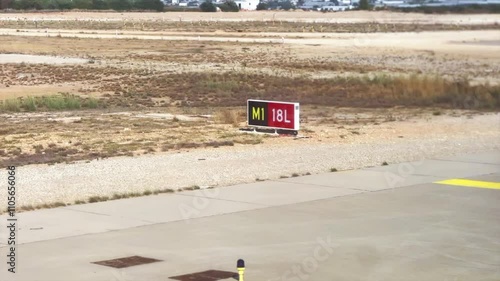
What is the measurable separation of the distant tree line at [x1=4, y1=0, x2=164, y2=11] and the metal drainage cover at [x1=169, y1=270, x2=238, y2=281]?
409 ft

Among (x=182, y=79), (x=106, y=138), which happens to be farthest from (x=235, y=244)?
(x=182, y=79)

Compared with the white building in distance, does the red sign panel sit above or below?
above

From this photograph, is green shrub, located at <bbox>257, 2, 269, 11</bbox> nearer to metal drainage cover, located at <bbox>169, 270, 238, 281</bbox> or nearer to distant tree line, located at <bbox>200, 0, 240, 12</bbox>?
distant tree line, located at <bbox>200, 0, 240, 12</bbox>

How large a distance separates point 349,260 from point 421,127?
17.3 meters

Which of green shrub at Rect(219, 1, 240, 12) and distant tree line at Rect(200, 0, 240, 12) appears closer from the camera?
distant tree line at Rect(200, 0, 240, 12)

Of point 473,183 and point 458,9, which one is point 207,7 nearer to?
point 458,9

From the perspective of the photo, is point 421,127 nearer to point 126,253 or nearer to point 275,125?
point 275,125

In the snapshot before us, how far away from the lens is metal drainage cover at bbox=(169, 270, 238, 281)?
41.6 ft

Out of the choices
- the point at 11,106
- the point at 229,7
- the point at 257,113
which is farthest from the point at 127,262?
the point at 229,7

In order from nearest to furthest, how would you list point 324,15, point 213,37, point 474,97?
point 474,97 → point 213,37 → point 324,15

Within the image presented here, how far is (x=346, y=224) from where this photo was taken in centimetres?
1597

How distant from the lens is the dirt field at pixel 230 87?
2742cm

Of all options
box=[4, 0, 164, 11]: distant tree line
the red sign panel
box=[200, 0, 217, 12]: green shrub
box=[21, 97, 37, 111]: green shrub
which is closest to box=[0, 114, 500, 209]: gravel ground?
the red sign panel

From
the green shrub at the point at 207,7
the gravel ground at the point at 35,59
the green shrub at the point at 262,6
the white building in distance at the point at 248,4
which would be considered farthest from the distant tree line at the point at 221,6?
the gravel ground at the point at 35,59
